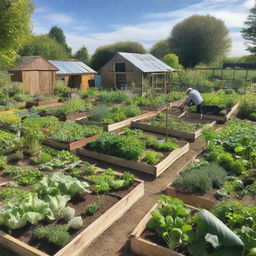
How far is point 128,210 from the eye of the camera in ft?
14.6

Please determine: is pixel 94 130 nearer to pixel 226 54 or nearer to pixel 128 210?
pixel 128 210

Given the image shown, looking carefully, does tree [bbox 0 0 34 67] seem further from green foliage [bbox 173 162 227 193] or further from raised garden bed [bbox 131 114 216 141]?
green foliage [bbox 173 162 227 193]

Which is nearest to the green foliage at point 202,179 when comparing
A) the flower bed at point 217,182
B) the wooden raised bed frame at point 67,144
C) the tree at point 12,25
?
the flower bed at point 217,182

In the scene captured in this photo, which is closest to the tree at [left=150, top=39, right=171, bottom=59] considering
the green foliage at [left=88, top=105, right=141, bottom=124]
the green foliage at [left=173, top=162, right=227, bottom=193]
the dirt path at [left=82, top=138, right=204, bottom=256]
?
the green foliage at [left=88, top=105, right=141, bottom=124]

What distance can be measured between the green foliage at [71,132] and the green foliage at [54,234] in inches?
162

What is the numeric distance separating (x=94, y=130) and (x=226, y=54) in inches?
1506

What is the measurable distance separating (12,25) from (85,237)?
1299 cm

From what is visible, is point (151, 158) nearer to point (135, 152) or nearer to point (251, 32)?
point (135, 152)

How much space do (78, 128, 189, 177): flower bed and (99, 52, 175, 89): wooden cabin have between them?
10990 mm

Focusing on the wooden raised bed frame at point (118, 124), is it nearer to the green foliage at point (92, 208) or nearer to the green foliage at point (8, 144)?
the green foliage at point (8, 144)

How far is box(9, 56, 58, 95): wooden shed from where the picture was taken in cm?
1644

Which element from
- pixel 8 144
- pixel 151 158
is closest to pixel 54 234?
pixel 151 158

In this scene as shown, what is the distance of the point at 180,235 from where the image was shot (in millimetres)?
3096

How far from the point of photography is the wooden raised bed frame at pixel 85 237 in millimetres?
3104
